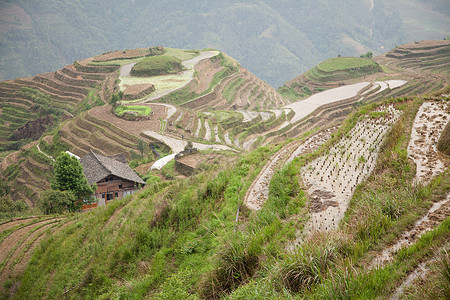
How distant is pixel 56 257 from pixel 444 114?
1432 cm

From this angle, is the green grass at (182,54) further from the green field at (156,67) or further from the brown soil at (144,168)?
the brown soil at (144,168)

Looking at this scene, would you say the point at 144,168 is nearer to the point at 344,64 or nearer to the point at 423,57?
the point at 344,64

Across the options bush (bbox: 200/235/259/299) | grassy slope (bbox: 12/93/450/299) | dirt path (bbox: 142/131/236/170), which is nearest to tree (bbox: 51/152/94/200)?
grassy slope (bbox: 12/93/450/299)

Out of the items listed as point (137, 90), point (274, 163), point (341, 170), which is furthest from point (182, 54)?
point (341, 170)

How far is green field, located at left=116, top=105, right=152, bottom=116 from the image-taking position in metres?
43.2

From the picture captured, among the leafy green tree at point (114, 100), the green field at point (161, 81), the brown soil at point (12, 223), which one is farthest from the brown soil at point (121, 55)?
the brown soil at point (12, 223)

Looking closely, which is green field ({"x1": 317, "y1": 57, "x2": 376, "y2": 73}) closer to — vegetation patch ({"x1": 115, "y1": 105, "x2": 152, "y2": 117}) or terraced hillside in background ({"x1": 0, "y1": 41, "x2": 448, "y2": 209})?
terraced hillside in background ({"x1": 0, "y1": 41, "x2": 448, "y2": 209})

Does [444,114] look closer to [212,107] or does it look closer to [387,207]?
[387,207]

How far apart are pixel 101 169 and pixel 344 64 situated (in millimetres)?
63871

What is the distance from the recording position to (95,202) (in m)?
23.5

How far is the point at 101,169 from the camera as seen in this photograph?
25.6 meters

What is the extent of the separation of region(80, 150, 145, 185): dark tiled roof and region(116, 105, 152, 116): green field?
55.8 ft

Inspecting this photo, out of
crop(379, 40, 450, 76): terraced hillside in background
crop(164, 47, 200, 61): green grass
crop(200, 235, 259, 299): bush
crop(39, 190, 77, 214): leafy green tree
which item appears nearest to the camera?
crop(200, 235, 259, 299): bush

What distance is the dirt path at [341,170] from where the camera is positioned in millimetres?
7541
